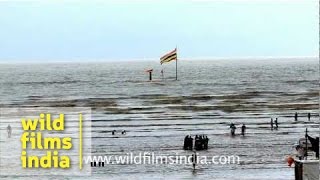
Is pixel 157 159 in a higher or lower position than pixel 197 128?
lower

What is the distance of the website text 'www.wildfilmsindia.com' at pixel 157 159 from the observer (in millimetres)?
40375

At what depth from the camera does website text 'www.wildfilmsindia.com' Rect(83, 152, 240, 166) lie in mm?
40375

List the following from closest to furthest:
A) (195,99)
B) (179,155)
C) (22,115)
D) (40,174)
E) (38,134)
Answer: (40,174) → (179,155) → (38,134) → (22,115) → (195,99)

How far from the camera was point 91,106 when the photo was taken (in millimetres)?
83375

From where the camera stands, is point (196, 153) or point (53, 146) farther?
point (53, 146)

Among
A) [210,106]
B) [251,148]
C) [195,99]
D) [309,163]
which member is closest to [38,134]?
[251,148]

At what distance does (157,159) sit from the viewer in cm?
4144

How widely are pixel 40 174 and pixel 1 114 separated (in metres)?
37.5

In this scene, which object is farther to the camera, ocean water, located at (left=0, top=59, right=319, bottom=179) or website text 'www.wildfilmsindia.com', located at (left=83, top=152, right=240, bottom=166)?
website text 'www.wildfilmsindia.com', located at (left=83, top=152, right=240, bottom=166)

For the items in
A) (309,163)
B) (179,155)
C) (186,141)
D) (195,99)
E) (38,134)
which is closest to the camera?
(309,163)

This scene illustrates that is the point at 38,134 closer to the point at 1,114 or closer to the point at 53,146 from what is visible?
the point at 53,146

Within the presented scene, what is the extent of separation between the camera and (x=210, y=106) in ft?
268

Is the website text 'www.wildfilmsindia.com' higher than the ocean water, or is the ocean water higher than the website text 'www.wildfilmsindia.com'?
the ocean water

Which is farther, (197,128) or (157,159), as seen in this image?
(197,128)
